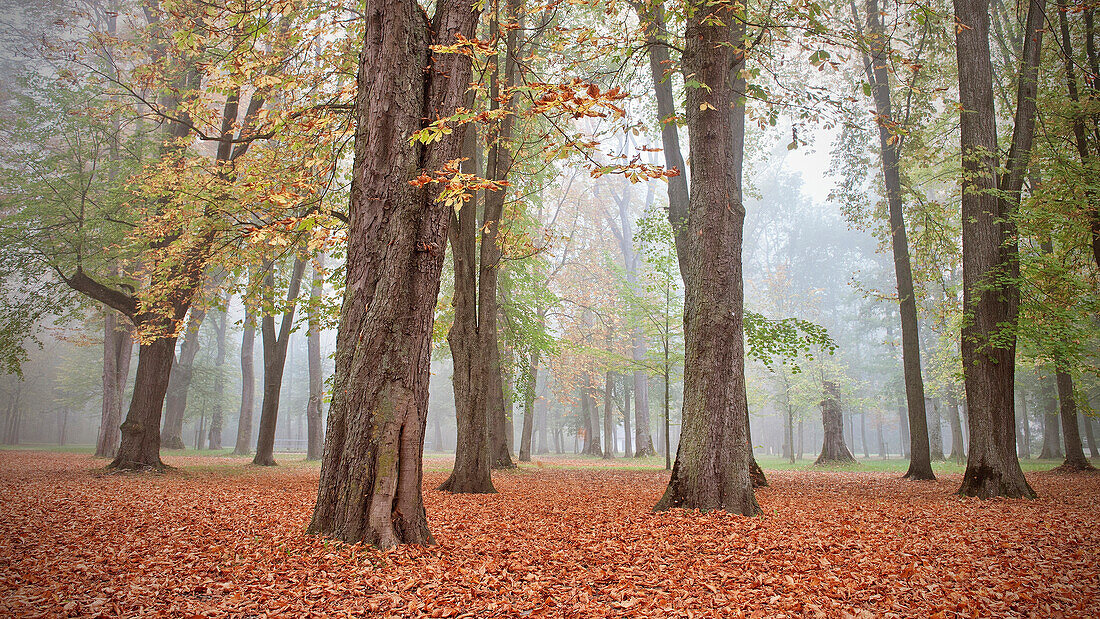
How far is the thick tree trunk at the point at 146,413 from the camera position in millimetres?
10422

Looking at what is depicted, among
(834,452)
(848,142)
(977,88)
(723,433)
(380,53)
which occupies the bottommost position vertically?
(834,452)

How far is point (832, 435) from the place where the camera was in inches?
793

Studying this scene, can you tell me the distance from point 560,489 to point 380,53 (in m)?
7.43

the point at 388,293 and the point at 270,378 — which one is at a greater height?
the point at 388,293

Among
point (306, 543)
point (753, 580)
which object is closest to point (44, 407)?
point (306, 543)

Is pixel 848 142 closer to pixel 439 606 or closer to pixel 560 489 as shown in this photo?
pixel 560 489

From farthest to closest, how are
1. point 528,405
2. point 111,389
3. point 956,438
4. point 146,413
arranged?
point 956,438 < point 528,405 < point 111,389 < point 146,413

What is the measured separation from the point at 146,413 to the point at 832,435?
820 inches

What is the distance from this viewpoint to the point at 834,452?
19703mm

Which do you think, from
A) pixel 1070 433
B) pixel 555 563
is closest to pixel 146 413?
pixel 555 563

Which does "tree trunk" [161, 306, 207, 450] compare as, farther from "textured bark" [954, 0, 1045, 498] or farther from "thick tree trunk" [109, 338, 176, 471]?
"textured bark" [954, 0, 1045, 498]

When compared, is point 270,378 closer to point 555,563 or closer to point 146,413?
point 146,413

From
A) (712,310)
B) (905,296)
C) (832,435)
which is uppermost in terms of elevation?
(905,296)

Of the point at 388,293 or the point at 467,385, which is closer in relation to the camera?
the point at 388,293
